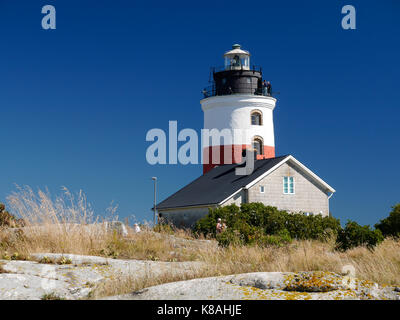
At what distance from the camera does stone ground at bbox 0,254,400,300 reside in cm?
705

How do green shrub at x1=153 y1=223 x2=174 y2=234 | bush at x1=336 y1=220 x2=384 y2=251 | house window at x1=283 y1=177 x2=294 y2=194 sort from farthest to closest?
house window at x1=283 y1=177 x2=294 y2=194 → green shrub at x1=153 y1=223 x2=174 y2=234 → bush at x1=336 y1=220 x2=384 y2=251

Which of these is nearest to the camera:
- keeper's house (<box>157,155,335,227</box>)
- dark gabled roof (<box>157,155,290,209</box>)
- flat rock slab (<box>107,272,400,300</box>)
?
flat rock slab (<box>107,272,400,300</box>)

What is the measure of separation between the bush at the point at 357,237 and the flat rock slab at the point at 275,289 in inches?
359

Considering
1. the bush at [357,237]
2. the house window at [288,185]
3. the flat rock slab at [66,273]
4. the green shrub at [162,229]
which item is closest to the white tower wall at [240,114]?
the house window at [288,185]

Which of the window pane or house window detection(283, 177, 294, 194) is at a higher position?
the window pane

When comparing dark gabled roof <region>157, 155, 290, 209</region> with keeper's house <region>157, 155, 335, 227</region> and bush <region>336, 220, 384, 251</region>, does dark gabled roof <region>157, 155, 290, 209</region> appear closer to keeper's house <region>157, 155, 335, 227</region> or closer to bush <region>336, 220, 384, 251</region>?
keeper's house <region>157, 155, 335, 227</region>

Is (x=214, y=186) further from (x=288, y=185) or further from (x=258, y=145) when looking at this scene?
(x=258, y=145)

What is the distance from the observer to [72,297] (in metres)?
7.89

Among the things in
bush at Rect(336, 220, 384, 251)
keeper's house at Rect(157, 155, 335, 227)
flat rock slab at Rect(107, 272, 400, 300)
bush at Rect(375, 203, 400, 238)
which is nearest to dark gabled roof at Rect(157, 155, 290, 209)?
keeper's house at Rect(157, 155, 335, 227)

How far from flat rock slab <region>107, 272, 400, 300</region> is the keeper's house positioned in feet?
80.3

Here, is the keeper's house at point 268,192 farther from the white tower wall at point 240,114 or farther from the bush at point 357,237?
the bush at point 357,237

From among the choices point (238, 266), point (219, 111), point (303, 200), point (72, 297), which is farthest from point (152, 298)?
point (219, 111)

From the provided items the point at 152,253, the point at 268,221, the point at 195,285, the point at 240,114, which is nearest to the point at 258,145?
the point at 240,114

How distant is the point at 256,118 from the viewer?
43.8m
